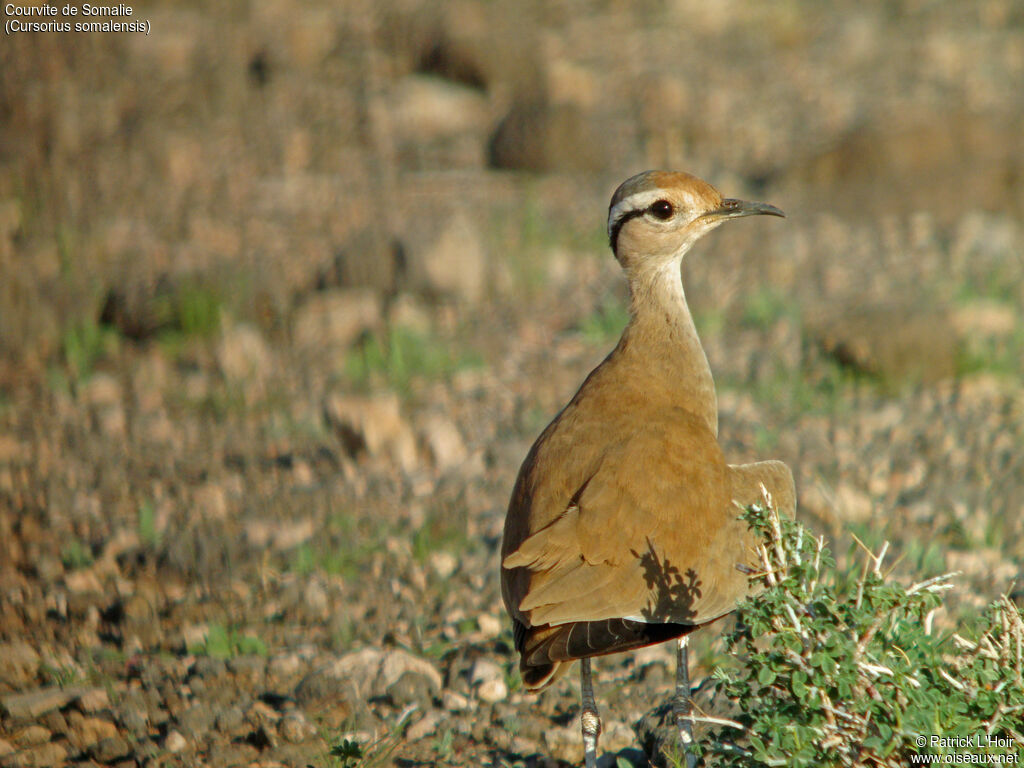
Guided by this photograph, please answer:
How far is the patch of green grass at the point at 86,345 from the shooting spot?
643cm

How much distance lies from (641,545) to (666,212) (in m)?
1.44

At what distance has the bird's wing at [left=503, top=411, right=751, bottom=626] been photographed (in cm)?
302

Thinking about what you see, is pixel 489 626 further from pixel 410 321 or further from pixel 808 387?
pixel 410 321

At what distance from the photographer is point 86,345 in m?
6.61

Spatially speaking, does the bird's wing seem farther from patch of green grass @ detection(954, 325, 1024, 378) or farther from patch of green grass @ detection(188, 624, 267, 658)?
patch of green grass @ detection(954, 325, 1024, 378)

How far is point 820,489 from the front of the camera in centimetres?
486

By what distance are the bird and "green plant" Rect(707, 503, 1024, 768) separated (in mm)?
124

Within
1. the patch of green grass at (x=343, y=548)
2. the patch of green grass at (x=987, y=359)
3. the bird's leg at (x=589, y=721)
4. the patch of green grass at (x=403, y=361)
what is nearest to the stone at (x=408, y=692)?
the bird's leg at (x=589, y=721)

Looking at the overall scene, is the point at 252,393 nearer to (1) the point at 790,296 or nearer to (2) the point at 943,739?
(1) the point at 790,296

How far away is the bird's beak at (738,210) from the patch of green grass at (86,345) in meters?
3.79

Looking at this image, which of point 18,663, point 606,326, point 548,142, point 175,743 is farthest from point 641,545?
point 548,142

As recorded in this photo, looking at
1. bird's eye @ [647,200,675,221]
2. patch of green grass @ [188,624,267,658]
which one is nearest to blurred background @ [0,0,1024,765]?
patch of green grass @ [188,624,267,658]

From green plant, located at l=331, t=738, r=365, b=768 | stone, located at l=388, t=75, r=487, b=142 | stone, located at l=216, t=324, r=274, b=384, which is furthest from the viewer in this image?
stone, located at l=388, t=75, r=487, b=142

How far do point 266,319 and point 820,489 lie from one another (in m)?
3.42
